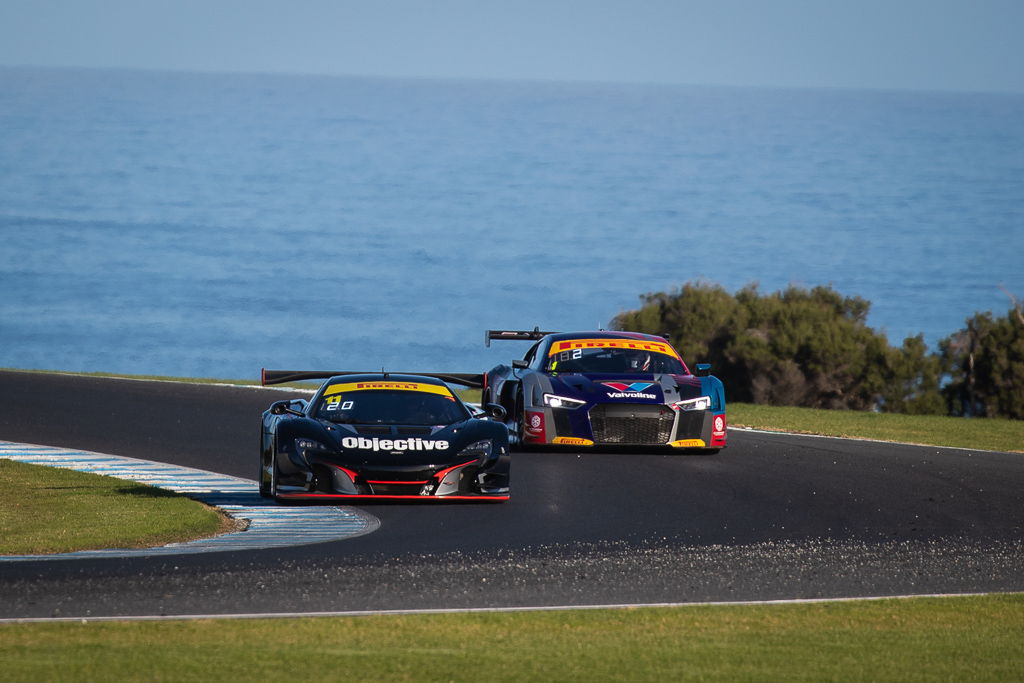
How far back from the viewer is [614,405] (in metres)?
17.4

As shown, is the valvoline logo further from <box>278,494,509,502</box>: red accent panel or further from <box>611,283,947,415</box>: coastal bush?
<box>611,283,947,415</box>: coastal bush

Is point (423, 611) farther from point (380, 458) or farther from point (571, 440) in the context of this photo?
point (571, 440)

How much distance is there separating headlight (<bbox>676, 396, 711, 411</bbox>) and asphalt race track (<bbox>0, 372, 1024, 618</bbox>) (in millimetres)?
600

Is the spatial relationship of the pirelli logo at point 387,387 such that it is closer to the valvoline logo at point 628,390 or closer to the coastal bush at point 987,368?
the valvoline logo at point 628,390

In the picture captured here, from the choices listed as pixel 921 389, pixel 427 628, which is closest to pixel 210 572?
pixel 427 628

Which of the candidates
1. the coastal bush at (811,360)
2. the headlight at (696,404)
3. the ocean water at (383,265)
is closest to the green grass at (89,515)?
the headlight at (696,404)

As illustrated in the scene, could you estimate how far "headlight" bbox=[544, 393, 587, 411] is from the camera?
17500 millimetres

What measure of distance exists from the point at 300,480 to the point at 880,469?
666 cm

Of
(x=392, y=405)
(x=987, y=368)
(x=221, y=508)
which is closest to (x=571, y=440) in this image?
(x=392, y=405)

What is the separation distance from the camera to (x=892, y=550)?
38.3 ft

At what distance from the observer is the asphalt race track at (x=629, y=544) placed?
963 cm

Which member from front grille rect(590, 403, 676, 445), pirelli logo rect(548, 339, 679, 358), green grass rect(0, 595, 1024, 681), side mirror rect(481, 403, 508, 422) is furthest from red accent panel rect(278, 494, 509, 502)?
pirelli logo rect(548, 339, 679, 358)

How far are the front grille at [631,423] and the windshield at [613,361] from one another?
1.09 meters

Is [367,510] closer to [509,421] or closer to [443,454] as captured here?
[443,454]
